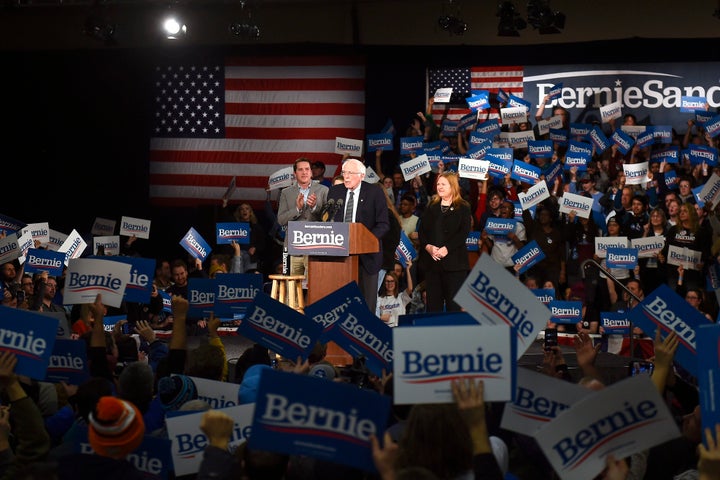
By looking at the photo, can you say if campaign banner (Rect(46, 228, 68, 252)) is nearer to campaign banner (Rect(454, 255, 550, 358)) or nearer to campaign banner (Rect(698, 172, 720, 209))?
campaign banner (Rect(698, 172, 720, 209))

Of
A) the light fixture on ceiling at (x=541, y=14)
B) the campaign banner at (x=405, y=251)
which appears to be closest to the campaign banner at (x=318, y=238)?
the campaign banner at (x=405, y=251)

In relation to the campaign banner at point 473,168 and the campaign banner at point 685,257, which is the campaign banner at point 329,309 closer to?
the campaign banner at point 685,257

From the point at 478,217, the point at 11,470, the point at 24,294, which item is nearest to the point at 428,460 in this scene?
the point at 11,470

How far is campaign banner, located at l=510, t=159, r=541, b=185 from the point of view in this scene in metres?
11.7

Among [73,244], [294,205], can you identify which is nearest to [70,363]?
[294,205]

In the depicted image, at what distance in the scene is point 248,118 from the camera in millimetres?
14844

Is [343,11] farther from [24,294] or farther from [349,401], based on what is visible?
[349,401]

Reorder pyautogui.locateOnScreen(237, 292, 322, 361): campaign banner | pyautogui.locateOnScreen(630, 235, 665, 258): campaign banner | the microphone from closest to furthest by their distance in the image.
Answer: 1. pyautogui.locateOnScreen(237, 292, 322, 361): campaign banner
2. the microphone
3. pyautogui.locateOnScreen(630, 235, 665, 258): campaign banner

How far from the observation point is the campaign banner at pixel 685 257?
953cm

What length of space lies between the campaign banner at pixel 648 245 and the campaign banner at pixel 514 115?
328cm

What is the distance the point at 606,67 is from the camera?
1402 centimetres

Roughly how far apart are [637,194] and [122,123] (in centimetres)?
744

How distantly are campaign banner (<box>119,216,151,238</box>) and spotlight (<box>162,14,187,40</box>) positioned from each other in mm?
2310

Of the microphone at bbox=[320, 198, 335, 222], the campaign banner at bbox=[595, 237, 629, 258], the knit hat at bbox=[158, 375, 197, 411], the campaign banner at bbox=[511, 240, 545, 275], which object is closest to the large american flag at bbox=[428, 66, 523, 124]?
the campaign banner at bbox=[511, 240, 545, 275]
